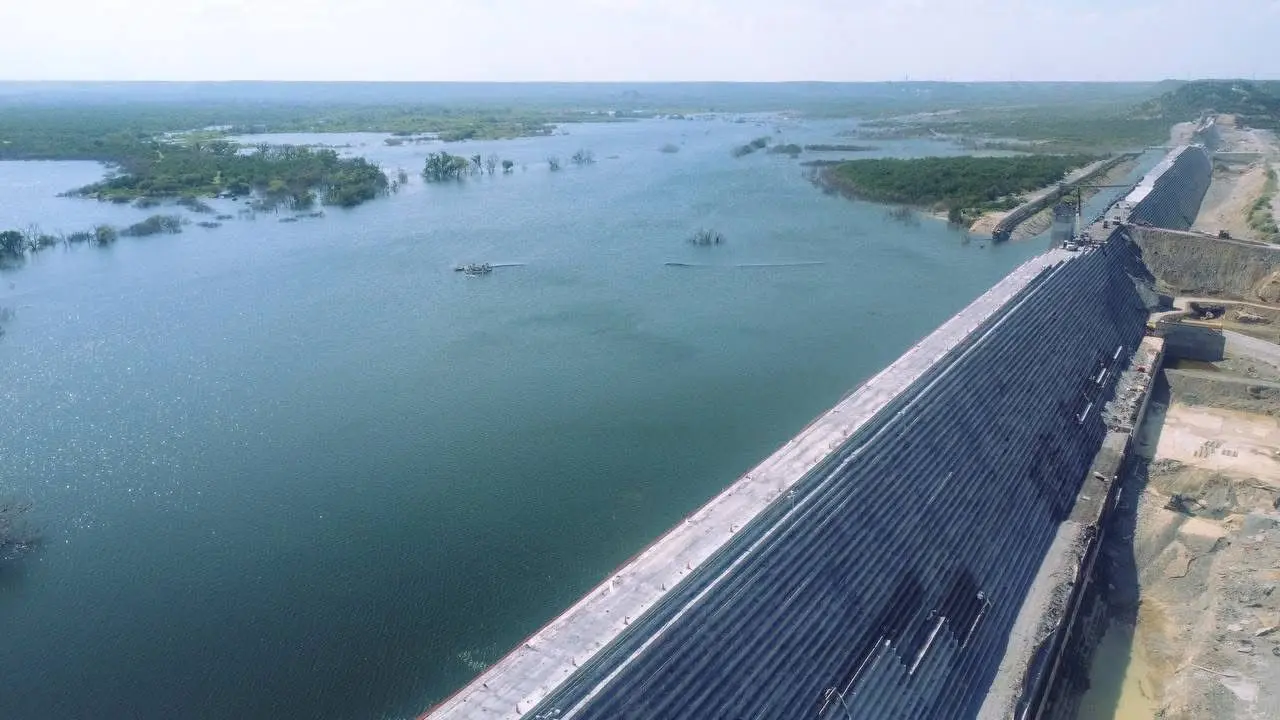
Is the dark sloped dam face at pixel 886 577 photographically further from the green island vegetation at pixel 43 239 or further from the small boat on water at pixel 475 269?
the green island vegetation at pixel 43 239

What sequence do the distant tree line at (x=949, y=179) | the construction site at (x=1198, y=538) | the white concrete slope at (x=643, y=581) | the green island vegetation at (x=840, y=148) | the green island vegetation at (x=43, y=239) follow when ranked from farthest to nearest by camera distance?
the green island vegetation at (x=840, y=148) → the distant tree line at (x=949, y=179) → the green island vegetation at (x=43, y=239) → the construction site at (x=1198, y=538) → the white concrete slope at (x=643, y=581)

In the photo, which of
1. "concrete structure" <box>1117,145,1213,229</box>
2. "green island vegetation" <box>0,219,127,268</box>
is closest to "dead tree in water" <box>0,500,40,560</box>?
"green island vegetation" <box>0,219,127,268</box>

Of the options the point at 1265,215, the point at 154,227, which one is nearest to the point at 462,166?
the point at 154,227

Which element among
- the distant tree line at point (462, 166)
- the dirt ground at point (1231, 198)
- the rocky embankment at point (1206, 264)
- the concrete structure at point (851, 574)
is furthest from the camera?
the distant tree line at point (462, 166)

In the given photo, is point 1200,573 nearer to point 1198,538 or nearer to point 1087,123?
point 1198,538

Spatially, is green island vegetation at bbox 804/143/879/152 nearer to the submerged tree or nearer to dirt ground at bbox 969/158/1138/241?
dirt ground at bbox 969/158/1138/241

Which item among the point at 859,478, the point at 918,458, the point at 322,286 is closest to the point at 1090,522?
the point at 918,458

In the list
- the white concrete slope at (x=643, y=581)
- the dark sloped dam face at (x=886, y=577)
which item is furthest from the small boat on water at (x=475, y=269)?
the dark sloped dam face at (x=886, y=577)
